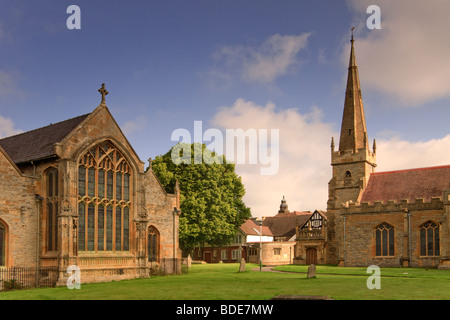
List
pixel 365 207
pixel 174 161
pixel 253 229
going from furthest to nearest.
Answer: pixel 253 229
pixel 174 161
pixel 365 207

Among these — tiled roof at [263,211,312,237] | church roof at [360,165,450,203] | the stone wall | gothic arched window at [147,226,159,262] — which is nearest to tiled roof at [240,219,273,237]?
tiled roof at [263,211,312,237]

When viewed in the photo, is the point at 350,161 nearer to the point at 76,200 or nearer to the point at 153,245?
the point at 153,245

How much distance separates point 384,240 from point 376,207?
352 cm

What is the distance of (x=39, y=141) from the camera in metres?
30.3

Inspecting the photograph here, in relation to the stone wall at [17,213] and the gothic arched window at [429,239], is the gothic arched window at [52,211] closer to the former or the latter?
the stone wall at [17,213]

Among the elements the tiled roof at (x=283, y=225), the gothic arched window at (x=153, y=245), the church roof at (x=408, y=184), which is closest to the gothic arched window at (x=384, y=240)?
the church roof at (x=408, y=184)

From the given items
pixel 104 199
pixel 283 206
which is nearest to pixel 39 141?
pixel 104 199

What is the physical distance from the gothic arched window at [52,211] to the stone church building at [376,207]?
33.7m

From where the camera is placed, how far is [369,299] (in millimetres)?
16656

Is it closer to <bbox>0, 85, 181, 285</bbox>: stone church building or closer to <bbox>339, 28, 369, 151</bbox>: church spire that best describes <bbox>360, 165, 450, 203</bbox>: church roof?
<bbox>339, 28, 369, 151</bbox>: church spire

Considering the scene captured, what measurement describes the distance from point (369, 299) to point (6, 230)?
1958 cm

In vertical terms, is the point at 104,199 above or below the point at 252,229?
above
